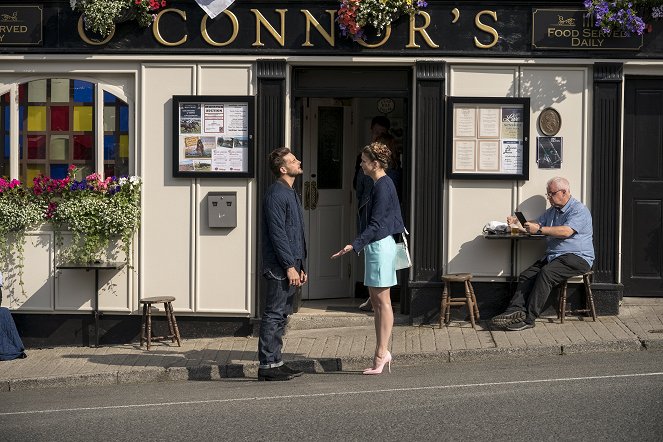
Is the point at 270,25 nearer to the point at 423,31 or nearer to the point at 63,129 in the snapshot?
the point at 423,31

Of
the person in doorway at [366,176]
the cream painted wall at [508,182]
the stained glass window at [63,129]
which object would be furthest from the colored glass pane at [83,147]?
the cream painted wall at [508,182]

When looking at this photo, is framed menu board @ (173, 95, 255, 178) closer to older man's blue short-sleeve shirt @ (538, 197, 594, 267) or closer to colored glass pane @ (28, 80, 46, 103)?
colored glass pane @ (28, 80, 46, 103)

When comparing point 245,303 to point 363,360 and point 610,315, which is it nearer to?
point 363,360

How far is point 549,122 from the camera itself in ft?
40.9

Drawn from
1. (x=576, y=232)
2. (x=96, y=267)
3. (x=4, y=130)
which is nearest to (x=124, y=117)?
(x=4, y=130)

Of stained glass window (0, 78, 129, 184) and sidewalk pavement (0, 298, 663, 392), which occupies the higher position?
stained glass window (0, 78, 129, 184)

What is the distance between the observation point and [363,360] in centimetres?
1088

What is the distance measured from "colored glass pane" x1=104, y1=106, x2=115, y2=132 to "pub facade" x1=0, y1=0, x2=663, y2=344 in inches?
1.2

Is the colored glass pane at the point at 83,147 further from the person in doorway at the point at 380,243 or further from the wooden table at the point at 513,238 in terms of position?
the wooden table at the point at 513,238

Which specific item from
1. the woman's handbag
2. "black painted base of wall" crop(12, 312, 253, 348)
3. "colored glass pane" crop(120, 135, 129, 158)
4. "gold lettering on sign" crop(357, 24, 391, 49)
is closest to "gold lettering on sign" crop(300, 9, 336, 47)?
"gold lettering on sign" crop(357, 24, 391, 49)

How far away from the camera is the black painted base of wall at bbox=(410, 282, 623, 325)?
12.4 meters

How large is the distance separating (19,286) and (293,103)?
352 centimetres

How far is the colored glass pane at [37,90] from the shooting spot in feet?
42.2

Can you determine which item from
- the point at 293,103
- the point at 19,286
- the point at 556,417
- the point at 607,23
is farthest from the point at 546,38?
the point at 19,286
